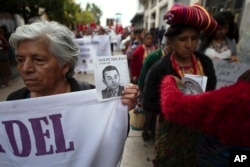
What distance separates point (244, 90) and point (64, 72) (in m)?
1.08

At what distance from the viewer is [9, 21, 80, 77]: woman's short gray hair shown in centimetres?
137

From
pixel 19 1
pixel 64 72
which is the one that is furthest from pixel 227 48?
pixel 19 1

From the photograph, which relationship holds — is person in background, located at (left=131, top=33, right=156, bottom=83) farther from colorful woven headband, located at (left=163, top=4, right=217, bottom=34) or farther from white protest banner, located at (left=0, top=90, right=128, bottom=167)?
white protest banner, located at (left=0, top=90, right=128, bottom=167)

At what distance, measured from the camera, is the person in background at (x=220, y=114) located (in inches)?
32.1

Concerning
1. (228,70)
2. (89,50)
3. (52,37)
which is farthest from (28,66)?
(89,50)

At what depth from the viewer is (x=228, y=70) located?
2693 millimetres

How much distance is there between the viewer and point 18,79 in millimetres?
8102

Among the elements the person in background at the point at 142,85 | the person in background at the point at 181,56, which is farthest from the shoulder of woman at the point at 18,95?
the person in background at the point at 142,85

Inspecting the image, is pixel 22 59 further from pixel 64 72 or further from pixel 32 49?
pixel 64 72

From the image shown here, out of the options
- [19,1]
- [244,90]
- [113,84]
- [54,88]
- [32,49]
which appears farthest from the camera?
[19,1]

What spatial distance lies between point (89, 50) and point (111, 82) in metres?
4.59

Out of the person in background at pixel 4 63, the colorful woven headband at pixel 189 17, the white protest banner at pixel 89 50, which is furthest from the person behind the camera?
the person in background at pixel 4 63

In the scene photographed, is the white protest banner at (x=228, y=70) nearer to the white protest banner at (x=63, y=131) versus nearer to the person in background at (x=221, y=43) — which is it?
the person in background at (x=221, y=43)

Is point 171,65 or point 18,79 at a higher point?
point 171,65
